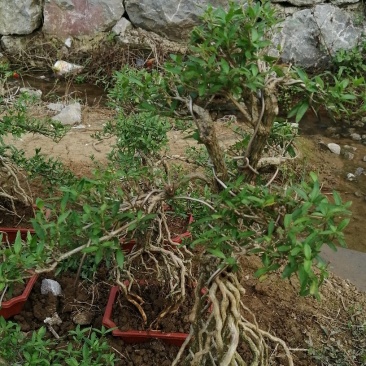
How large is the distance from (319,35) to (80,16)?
2.70 m

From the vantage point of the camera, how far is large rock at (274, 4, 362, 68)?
609 centimetres

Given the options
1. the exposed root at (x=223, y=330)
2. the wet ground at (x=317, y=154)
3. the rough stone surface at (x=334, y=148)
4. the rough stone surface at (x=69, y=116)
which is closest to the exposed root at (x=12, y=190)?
the wet ground at (x=317, y=154)

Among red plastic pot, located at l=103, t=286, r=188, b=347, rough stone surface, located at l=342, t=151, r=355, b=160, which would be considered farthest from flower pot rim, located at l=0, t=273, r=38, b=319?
rough stone surface, located at l=342, t=151, r=355, b=160

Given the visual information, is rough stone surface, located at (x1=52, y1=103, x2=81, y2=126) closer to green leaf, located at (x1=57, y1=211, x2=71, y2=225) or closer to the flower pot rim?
the flower pot rim

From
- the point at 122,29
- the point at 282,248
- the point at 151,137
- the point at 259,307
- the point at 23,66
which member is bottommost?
the point at 23,66

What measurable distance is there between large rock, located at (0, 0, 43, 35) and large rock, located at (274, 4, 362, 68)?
2.83 metres

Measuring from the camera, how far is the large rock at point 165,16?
20.4ft

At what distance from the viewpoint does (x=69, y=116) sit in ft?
16.2

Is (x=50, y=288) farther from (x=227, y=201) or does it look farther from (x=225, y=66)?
(x=225, y=66)

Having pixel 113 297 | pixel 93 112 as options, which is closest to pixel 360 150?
pixel 93 112

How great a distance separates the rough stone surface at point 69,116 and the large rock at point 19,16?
71.9 inches

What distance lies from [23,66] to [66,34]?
0.61m

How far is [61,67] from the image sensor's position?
6133mm

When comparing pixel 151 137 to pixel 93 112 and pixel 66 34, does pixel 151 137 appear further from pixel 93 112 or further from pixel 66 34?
pixel 66 34
